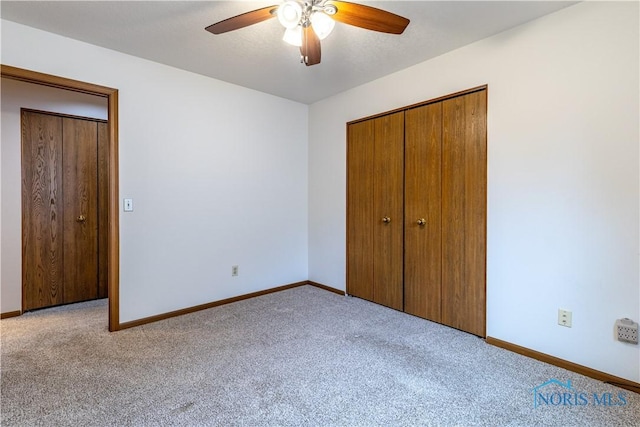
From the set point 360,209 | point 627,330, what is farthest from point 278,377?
point 627,330

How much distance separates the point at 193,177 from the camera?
123 inches

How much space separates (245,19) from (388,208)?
2.10m

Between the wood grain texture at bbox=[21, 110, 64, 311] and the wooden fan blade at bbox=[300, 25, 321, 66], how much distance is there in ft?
9.99

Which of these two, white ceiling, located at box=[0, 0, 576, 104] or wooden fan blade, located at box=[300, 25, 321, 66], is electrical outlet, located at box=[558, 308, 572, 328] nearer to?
white ceiling, located at box=[0, 0, 576, 104]

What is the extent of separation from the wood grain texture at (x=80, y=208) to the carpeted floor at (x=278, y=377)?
0.68m

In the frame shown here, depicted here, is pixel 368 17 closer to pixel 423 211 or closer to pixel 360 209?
pixel 423 211

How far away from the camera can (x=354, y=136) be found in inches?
138

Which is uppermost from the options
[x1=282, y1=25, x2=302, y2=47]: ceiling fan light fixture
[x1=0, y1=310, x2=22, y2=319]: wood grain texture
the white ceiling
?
the white ceiling

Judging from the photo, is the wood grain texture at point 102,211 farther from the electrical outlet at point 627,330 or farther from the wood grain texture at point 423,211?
the electrical outlet at point 627,330

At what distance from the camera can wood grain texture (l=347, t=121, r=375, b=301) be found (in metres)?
3.37

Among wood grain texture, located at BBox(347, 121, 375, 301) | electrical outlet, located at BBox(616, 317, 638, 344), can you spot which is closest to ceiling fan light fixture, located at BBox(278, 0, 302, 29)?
wood grain texture, located at BBox(347, 121, 375, 301)

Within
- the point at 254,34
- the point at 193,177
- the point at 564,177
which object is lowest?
the point at 564,177

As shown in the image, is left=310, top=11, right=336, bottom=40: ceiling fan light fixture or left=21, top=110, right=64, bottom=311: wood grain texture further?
left=21, top=110, right=64, bottom=311: wood grain texture

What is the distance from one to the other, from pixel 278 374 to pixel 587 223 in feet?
7.23
